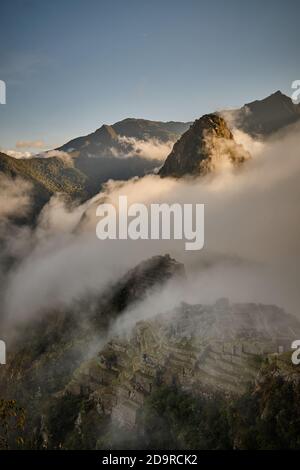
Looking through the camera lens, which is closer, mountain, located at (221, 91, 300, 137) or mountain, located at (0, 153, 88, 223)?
→ mountain, located at (221, 91, 300, 137)

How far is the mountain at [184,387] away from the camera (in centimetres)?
2741

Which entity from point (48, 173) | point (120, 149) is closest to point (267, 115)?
point (120, 149)

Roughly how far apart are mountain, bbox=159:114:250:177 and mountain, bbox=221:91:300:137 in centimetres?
1398

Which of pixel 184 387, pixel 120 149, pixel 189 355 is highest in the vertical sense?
pixel 120 149

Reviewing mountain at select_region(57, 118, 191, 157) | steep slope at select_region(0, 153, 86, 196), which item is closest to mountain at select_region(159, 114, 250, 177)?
steep slope at select_region(0, 153, 86, 196)

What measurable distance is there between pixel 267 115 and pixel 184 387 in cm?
9577

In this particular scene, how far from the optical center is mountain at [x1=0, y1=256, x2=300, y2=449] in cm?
2741

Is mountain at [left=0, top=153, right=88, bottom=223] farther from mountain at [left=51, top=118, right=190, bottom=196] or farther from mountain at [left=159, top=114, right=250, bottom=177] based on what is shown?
mountain at [left=159, top=114, right=250, bottom=177]

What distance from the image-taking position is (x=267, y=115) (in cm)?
11200

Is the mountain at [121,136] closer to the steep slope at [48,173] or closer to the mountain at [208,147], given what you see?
the steep slope at [48,173]

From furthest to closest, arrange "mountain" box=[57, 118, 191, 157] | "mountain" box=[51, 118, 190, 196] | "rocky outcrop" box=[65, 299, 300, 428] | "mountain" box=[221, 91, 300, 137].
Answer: "mountain" box=[57, 118, 191, 157], "mountain" box=[51, 118, 190, 196], "mountain" box=[221, 91, 300, 137], "rocky outcrop" box=[65, 299, 300, 428]

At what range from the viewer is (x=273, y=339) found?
108 ft

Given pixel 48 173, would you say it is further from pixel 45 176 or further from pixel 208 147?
pixel 208 147
